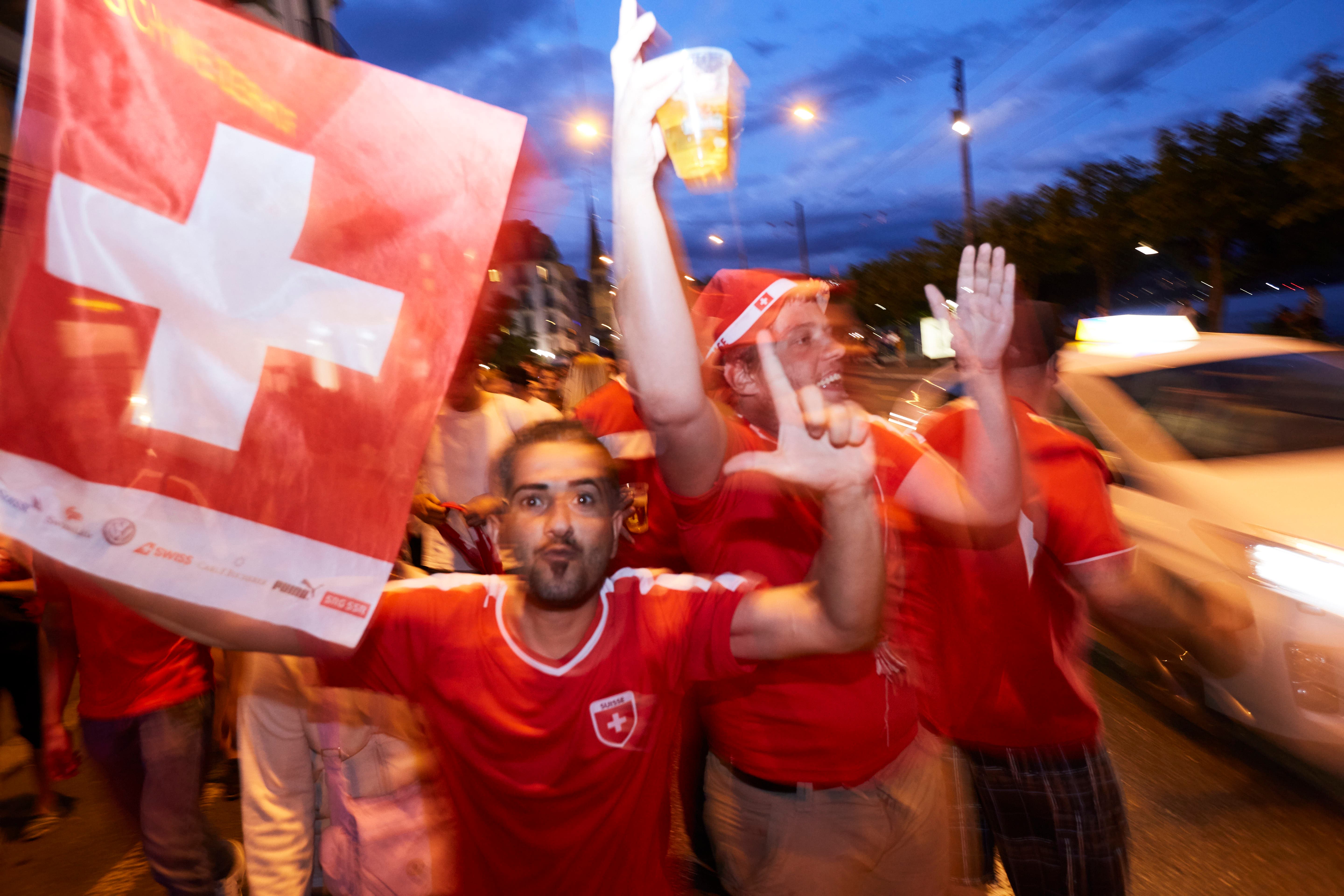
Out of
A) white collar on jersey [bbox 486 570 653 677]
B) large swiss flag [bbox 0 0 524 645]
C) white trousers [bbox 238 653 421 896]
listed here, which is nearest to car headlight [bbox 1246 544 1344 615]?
white collar on jersey [bbox 486 570 653 677]

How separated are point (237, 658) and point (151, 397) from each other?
4.99ft

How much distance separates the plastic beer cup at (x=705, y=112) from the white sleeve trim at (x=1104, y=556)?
52.7 inches

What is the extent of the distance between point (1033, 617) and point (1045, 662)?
11 cm

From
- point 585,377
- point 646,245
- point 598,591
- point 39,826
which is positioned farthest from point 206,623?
point 585,377

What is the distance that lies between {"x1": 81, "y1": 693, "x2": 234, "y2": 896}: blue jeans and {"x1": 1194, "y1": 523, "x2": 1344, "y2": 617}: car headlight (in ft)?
13.1

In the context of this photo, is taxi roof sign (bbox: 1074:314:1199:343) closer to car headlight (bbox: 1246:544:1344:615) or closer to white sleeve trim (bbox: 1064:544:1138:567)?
car headlight (bbox: 1246:544:1344:615)

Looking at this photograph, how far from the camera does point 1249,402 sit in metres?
4.62

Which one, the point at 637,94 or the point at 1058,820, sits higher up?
the point at 637,94

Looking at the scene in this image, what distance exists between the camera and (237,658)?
2771 millimetres

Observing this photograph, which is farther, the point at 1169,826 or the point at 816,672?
the point at 1169,826

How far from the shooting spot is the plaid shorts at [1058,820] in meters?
2.23

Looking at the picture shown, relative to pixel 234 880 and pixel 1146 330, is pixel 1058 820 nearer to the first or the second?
pixel 234 880

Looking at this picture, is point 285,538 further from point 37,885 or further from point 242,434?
point 37,885

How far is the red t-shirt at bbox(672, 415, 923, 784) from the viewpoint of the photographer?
6.96ft
